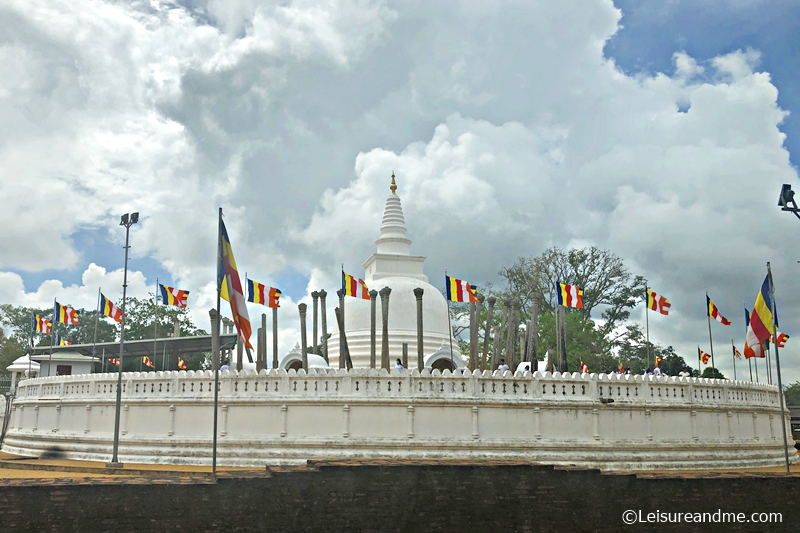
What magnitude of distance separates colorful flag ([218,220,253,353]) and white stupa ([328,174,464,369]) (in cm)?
1508

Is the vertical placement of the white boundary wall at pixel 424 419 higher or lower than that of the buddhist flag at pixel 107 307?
lower

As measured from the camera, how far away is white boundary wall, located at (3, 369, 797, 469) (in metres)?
22.5

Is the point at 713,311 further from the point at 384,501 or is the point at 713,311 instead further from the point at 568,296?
the point at 384,501

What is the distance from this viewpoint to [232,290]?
1823 cm

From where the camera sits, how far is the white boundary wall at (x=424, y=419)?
22453mm

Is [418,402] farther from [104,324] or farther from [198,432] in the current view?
[104,324]

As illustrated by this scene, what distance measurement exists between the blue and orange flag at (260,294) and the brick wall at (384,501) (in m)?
14.8

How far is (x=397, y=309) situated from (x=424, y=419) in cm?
1484

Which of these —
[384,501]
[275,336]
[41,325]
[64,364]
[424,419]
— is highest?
[41,325]

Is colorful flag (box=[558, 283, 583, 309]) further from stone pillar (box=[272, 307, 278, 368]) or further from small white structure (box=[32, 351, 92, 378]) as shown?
small white structure (box=[32, 351, 92, 378])

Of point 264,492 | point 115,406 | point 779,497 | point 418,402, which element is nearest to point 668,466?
point 779,497

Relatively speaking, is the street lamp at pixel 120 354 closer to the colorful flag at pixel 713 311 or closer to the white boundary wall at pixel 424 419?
the white boundary wall at pixel 424 419

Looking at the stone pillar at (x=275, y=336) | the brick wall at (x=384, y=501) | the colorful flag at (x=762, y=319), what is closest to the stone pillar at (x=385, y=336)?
the stone pillar at (x=275, y=336)

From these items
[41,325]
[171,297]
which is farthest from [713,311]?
[41,325]
